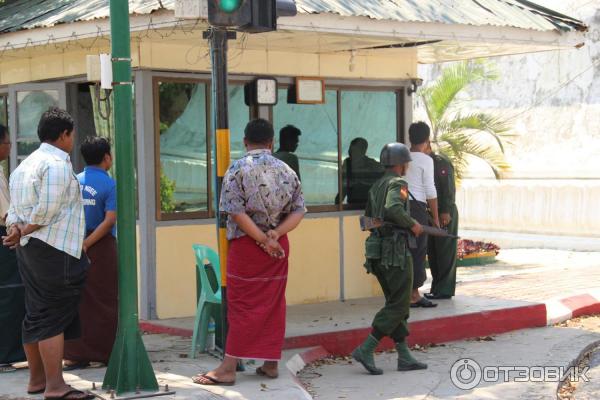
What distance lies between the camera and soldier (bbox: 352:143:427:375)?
26.8ft

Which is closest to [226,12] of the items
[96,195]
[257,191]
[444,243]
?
[257,191]

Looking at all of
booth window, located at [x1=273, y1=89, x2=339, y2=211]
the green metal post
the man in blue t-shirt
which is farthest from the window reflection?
the green metal post

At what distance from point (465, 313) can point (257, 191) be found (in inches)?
145

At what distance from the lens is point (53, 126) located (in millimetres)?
7035

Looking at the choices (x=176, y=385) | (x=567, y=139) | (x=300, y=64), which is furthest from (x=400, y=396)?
(x=567, y=139)

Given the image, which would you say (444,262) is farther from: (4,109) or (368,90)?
(4,109)

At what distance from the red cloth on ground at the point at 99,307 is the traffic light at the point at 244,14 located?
5.98ft

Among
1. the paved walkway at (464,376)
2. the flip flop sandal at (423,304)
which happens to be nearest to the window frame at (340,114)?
the flip flop sandal at (423,304)

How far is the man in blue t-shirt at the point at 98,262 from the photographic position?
7742mm

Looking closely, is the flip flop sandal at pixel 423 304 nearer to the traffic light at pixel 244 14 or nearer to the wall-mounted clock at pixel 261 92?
the wall-mounted clock at pixel 261 92

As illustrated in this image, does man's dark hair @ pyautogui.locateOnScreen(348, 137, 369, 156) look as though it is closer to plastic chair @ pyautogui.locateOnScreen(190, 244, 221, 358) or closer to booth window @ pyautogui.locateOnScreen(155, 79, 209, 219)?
booth window @ pyautogui.locateOnScreen(155, 79, 209, 219)

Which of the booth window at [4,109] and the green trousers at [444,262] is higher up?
the booth window at [4,109]

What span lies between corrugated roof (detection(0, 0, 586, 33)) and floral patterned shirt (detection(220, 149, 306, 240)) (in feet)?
5.41

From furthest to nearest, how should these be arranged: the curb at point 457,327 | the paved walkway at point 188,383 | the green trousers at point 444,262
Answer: the green trousers at point 444,262 < the curb at point 457,327 < the paved walkway at point 188,383
